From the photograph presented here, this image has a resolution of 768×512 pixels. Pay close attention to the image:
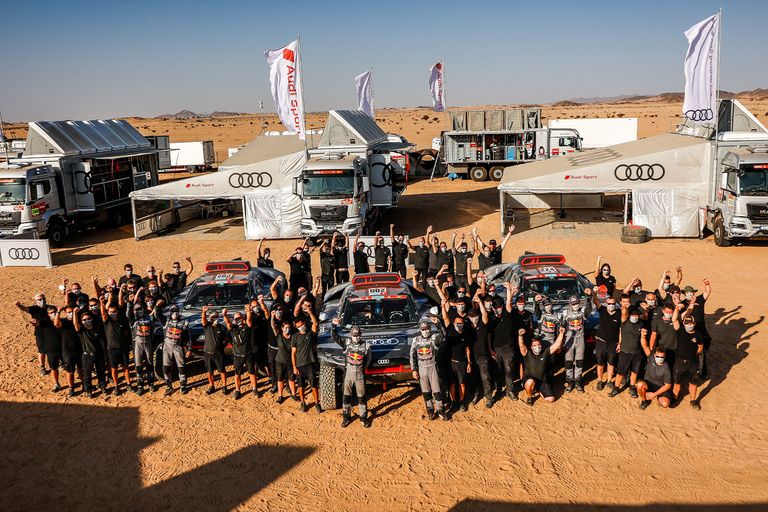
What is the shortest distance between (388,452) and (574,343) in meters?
3.37

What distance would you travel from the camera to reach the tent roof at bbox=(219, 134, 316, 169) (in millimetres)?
24648

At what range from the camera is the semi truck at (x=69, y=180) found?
2175 cm

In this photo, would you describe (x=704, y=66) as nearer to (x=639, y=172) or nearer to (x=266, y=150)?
(x=639, y=172)

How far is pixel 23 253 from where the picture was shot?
2017 centimetres

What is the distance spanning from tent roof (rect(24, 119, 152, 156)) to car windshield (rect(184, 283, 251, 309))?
15.3 meters

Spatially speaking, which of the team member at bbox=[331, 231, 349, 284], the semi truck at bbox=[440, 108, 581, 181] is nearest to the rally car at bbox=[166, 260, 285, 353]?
the team member at bbox=[331, 231, 349, 284]

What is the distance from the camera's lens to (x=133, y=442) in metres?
9.05

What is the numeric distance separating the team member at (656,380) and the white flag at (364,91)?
28372 mm

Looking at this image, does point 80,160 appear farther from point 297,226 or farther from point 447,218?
point 447,218

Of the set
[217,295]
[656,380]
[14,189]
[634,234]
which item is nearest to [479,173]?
[634,234]

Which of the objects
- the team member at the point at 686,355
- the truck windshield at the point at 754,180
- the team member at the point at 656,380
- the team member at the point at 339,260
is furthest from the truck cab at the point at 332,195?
the team member at the point at 686,355

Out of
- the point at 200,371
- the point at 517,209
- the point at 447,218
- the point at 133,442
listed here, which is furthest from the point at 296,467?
the point at 517,209

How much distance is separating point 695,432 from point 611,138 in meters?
38.8

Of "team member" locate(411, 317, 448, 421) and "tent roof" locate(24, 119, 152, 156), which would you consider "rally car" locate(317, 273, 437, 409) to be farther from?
"tent roof" locate(24, 119, 152, 156)
